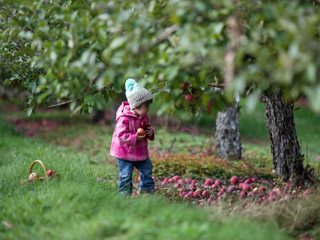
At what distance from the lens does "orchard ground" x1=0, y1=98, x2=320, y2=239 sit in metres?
3.16

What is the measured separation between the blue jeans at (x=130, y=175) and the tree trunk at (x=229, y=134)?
9.72ft

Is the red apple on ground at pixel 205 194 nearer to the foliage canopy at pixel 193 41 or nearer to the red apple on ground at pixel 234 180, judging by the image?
the red apple on ground at pixel 234 180

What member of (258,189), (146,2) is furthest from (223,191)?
(146,2)

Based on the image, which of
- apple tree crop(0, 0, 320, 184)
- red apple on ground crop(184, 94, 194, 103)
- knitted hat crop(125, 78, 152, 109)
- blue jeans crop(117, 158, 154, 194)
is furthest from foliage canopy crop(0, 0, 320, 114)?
blue jeans crop(117, 158, 154, 194)

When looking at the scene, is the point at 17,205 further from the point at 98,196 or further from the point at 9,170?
the point at 9,170

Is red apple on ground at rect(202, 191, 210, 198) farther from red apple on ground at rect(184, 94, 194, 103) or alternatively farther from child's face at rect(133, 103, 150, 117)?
red apple on ground at rect(184, 94, 194, 103)

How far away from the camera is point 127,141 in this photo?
13.0ft

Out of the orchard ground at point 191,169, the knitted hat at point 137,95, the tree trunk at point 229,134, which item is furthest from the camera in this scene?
the tree trunk at point 229,134

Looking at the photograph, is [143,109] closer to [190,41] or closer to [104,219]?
[104,219]

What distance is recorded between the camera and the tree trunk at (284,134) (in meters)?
4.42

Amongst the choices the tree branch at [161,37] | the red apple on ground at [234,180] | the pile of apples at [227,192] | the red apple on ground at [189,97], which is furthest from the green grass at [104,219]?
the red apple on ground at [234,180]

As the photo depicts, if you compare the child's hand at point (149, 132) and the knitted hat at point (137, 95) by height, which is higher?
the knitted hat at point (137, 95)

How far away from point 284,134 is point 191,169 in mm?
1712

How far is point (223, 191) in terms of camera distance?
437cm
